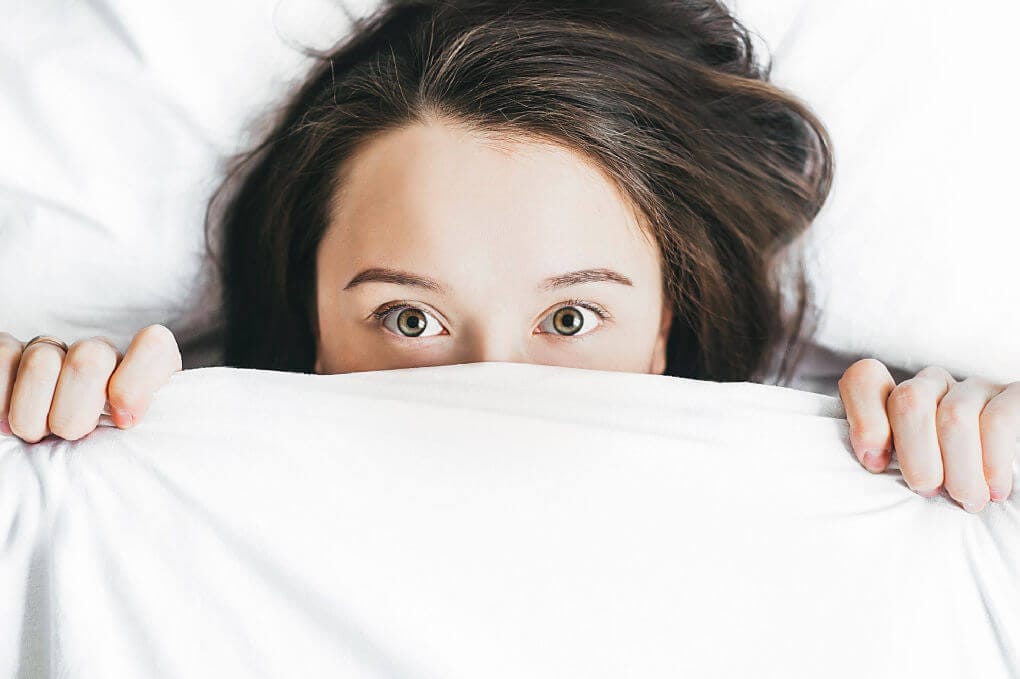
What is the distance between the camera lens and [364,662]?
571 mm

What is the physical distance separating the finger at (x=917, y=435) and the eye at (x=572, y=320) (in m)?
0.27

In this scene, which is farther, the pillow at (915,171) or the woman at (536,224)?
the pillow at (915,171)

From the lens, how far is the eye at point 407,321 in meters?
0.86

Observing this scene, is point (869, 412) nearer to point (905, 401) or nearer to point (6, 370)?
point (905, 401)

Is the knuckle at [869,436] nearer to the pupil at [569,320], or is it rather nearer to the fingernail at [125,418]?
the pupil at [569,320]

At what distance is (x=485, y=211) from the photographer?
2.61ft

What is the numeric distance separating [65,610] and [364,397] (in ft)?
0.74

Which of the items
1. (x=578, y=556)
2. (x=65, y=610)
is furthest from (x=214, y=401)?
(x=578, y=556)

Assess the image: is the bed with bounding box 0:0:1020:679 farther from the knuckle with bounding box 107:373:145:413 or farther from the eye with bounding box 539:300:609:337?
the eye with bounding box 539:300:609:337

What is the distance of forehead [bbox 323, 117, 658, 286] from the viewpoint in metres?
0.79

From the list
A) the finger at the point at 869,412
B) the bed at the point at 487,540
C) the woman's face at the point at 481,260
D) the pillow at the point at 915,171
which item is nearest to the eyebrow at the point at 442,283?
the woman's face at the point at 481,260

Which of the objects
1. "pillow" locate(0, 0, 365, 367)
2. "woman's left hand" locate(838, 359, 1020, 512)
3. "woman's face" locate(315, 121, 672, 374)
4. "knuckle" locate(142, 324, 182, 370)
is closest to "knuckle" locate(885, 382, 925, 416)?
"woman's left hand" locate(838, 359, 1020, 512)

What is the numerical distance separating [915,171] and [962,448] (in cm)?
46

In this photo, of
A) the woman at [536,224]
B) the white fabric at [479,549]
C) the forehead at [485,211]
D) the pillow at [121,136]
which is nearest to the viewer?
the white fabric at [479,549]
